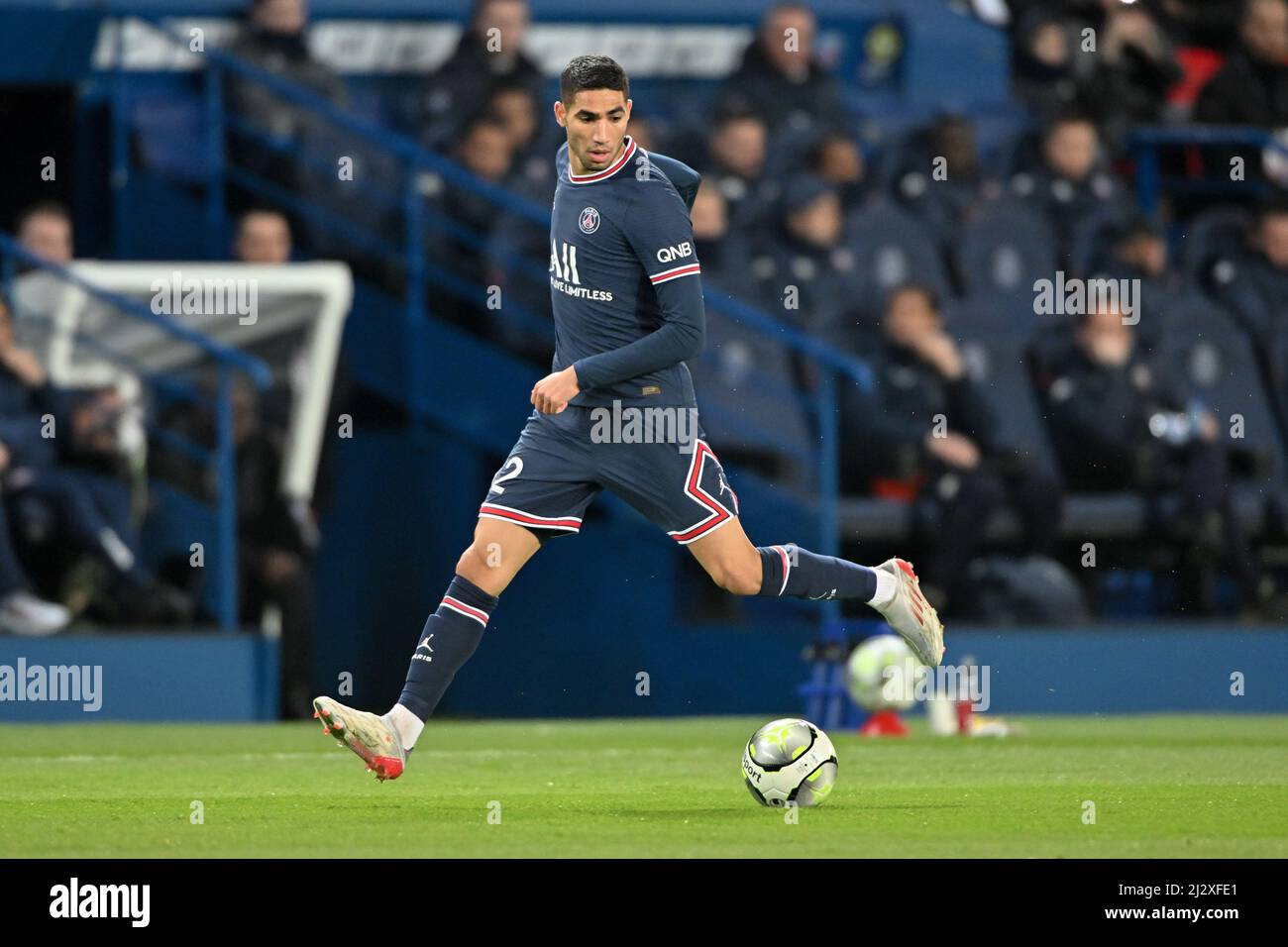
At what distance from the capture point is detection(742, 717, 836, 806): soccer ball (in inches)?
280

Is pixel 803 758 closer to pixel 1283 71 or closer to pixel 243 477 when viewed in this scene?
pixel 243 477

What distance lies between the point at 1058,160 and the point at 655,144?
2.64 m

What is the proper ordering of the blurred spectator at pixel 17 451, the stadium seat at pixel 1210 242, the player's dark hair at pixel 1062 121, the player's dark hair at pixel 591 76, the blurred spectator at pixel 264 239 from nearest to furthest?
the player's dark hair at pixel 591 76 < the blurred spectator at pixel 17 451 < the blurred spectator at pixel 264 239 < the player's dark hair at pixel 1062 121 < the stadium seat at pixel 1210 242

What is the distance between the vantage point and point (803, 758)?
281 inches

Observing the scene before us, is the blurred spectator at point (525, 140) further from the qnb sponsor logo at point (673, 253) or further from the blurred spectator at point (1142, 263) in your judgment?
the qnb sponsor logo at point (673, 253)

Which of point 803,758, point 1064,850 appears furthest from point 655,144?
point 1064,850

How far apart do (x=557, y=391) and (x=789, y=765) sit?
1.27m

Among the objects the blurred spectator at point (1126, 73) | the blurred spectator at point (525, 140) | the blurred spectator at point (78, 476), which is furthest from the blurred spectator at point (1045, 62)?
the blurred spectator at point (78, 476)

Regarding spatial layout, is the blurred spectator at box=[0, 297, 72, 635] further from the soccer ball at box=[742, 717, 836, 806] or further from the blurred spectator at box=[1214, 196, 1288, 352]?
the blurred spectator at box=[1214, 196, 1288, 352]

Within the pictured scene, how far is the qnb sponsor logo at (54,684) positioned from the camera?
11609mm

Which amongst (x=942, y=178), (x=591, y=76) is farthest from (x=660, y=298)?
(x=942, y=178)

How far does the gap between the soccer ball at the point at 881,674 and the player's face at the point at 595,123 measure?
3981 mm

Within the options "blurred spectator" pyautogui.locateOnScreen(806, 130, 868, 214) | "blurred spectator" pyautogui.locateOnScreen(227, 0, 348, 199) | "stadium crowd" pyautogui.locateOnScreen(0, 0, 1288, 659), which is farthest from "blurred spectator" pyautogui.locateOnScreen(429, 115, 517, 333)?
"blurred spectator" pyautogui.locateOnScreen(806, 130, 868, 214)
